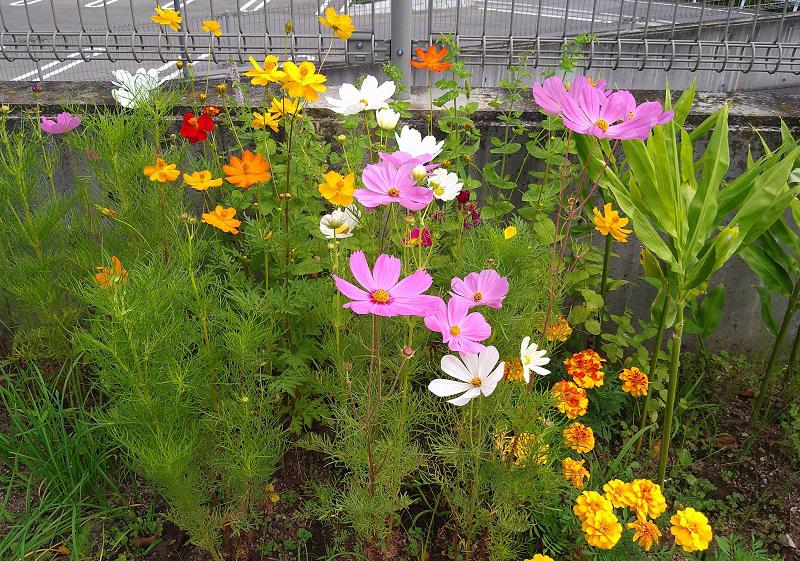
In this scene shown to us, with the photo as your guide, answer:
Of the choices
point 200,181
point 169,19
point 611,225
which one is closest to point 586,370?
point 611,225

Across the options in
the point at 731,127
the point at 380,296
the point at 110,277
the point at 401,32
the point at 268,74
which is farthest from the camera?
the point at 401,32

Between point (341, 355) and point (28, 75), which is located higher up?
point (341, 355)

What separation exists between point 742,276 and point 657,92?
33.2 inches

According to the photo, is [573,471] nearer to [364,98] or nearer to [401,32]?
[364,98]

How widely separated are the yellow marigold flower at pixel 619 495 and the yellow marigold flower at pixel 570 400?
0.24m

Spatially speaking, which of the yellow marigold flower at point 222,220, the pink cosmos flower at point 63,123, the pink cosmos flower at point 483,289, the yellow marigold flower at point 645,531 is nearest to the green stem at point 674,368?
the yellow marigold flower at point 645,531

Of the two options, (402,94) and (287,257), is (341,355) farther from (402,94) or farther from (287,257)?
(402,94)

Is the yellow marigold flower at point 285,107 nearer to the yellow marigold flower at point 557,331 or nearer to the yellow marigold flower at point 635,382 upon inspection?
the yellow marigold flower at point 557,331

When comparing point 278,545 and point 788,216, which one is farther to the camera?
point 788,216

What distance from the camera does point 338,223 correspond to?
1.53m

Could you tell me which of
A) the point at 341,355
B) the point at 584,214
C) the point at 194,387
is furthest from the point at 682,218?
the point at 194,387

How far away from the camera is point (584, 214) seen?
8.34 ft

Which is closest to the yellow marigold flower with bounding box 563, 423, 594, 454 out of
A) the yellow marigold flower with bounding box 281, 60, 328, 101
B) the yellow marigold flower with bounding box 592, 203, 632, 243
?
the yellow marigold flower with bounding box 592, 203, 632, 243

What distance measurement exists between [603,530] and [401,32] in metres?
1.91
